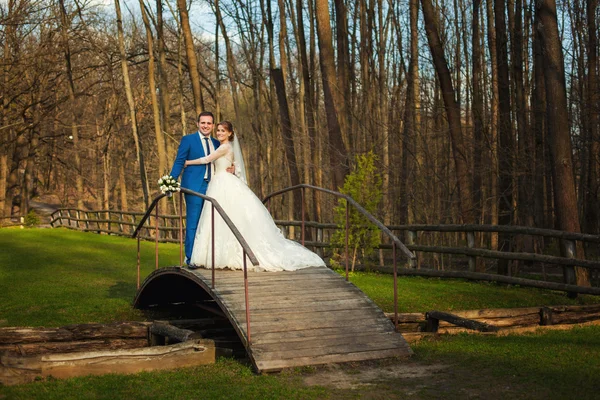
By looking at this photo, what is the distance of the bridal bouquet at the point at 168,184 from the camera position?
977 centimetres

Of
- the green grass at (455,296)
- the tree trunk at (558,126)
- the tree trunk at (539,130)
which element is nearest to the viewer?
the green grass at (455,296)

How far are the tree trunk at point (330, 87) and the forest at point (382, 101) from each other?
0.12 feet

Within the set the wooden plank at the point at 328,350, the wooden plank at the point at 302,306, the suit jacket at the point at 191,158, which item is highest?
the suit jacket at the point at 191,158

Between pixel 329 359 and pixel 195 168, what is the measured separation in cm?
389

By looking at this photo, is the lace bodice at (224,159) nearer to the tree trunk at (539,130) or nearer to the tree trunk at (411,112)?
the tree trunk at (539,130)

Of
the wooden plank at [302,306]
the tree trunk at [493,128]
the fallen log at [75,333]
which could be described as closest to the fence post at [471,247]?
the tree trunk at [493,128]

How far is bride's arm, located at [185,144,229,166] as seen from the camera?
1022 centimetres

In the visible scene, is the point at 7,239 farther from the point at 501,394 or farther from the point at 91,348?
the point at 501,394

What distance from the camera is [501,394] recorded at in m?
6.34

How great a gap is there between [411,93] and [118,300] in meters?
13.1

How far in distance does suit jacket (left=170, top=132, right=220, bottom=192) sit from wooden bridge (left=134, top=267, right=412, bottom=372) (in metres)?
1.30

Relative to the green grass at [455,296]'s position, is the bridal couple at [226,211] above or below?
above

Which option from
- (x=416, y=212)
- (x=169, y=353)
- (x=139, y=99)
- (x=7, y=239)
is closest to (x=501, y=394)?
(x=169, y=353)

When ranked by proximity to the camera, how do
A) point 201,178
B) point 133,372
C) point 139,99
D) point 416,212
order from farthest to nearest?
1. point 139,99
2. point 416,212
3. point 201,178
4. point 133,372
